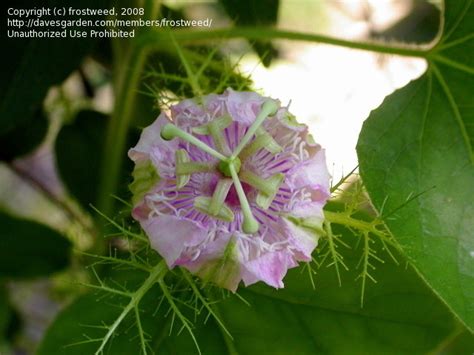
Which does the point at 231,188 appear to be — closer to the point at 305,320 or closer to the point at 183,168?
the point at 183,168

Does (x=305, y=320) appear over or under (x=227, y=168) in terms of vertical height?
under

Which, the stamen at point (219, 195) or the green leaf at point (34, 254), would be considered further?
the green leaf at point (34, 254)

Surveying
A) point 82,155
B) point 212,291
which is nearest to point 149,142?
point 212,291

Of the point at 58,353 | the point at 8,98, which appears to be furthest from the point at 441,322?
the point at 8,98

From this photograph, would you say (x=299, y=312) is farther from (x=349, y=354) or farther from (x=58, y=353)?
(x=58, y=353)

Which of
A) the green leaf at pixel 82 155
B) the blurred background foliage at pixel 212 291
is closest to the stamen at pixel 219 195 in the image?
the blurred background foliage at pixel 212 291

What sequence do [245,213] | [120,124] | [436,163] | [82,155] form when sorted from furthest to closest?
[82,155] → [120,124] → [436,163] → [245,213]

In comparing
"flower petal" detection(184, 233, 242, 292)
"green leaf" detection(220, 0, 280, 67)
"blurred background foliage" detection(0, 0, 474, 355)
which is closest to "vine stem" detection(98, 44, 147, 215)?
"blurred background foliage" detection(0, 0, 474, 355)

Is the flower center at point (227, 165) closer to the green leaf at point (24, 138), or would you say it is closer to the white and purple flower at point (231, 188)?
the white and purple flower at point (231, 188)
